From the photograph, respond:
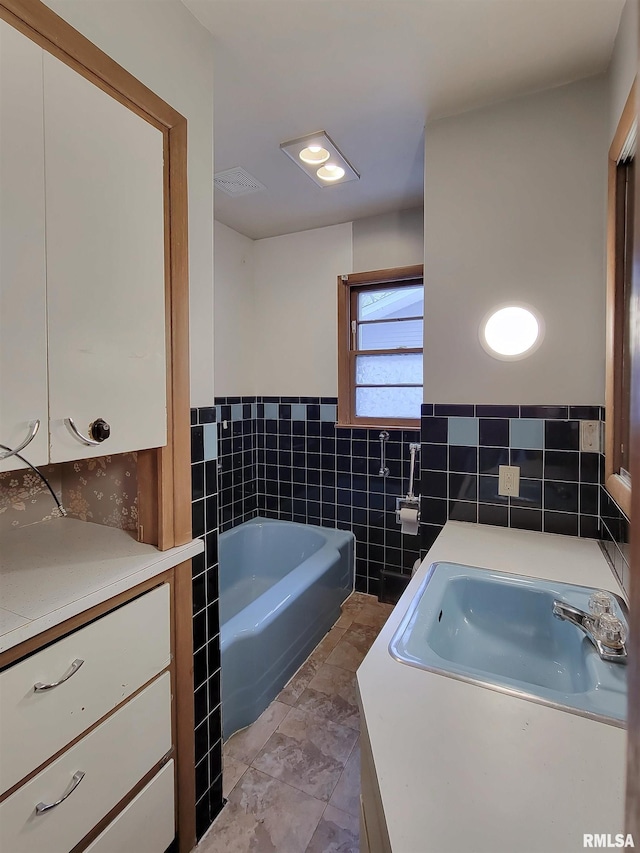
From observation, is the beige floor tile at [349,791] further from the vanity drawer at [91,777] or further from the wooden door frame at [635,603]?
the wooden door frame at [635,603]

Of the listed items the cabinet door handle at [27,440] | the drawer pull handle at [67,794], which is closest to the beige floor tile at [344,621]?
the drawer pull handle at [67,794]

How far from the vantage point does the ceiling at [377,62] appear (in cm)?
125

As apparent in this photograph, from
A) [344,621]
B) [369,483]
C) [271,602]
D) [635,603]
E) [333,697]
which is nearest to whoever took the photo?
[635,603]

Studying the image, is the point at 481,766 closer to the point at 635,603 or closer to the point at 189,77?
the point at 635,603

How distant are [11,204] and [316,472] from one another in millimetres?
2377

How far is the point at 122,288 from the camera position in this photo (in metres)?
1.03

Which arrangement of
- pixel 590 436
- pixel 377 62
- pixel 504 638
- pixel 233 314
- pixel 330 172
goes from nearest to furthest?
pixel 504 638, pixel 377 62, pixel 590 436, pixel 330 172, pixel 233 314

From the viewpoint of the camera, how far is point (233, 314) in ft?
9.73

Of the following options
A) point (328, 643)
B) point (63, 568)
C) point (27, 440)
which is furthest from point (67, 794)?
point (328, 643)

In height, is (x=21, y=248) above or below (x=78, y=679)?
above

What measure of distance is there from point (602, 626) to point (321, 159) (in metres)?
2.15

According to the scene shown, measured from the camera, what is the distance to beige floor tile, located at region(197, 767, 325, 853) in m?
1.28

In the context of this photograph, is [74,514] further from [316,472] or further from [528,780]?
[316,472]

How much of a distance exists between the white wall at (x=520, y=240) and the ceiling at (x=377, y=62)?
114 millimetres
